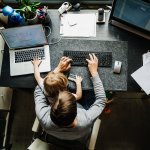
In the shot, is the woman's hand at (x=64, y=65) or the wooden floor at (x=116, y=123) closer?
the woman's hand at (x=64, y=65)

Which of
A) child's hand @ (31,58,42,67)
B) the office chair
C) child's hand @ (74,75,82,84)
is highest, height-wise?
child's hand @ (31,58,42,67)

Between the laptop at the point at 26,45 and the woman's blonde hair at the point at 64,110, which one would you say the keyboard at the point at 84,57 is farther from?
the woman's blonde hair at the point at 64,110

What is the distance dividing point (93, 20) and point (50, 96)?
79cm

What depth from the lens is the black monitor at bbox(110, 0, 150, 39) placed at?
1786mm

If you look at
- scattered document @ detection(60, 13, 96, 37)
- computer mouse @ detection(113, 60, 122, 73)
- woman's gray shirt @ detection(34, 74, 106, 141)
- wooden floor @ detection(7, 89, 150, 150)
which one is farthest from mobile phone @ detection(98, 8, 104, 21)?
wooden floor @ detection(7, 89, 150, 150)

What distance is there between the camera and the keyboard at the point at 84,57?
1928 millimetres

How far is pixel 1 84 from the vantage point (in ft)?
6.32

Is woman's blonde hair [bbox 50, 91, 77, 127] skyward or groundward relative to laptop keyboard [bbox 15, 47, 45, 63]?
groundward

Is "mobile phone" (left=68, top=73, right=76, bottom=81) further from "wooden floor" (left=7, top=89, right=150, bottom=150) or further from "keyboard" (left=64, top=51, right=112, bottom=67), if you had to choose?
"wooden floor" (left=7, top=89, right=150, bottom=150)

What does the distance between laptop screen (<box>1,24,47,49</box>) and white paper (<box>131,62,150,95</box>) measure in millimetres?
742

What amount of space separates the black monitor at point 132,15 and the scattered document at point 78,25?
172 mm

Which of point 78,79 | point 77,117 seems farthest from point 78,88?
point 77,117

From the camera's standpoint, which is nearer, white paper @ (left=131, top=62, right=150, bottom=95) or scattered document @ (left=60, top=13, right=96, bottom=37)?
white paper @ (left=131, top=62, right=150, bottom=95)

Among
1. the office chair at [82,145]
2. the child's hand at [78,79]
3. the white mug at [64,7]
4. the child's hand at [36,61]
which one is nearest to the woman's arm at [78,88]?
the child's hand at [78,79]
